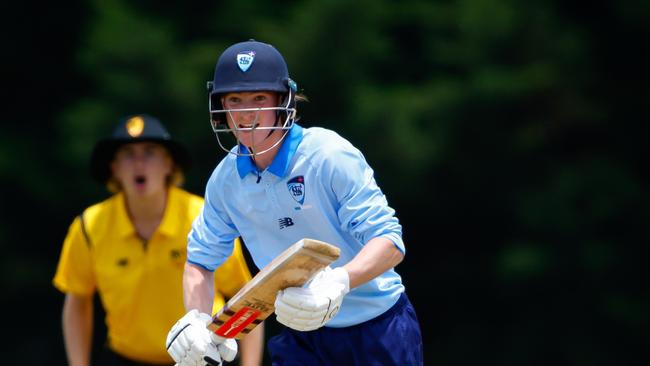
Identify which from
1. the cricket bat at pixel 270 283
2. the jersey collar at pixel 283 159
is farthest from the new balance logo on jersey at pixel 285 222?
the cricket bat at pixel 270 283

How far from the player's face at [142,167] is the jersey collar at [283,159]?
134cm

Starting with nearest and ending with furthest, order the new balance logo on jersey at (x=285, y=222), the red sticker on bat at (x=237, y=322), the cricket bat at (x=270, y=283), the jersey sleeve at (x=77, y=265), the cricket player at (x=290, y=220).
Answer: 1. the cricket bat at (x=270, y=283)
2. the red sticker on bat at (x=237, y=322)
3. the cricket player at (x=290, y=220)
4. the new balance logo on jersey at (x=285, y=222)
5. the jersey sleeve at (x=77, y=265)

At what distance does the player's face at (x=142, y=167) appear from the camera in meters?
4.79

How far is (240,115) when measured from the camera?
11.2 feet

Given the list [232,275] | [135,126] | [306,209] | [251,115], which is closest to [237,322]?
[306,209]

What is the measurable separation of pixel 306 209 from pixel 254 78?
0.37 meters

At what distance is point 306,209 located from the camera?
11.2 feet

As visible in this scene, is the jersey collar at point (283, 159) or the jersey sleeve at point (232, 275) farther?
the jersey sleeve at point (232, 275)

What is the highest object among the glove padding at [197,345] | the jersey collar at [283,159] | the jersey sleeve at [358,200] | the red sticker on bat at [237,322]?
the jersey collar at [283,159]

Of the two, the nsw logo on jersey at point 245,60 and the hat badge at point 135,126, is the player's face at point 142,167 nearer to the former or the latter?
the hat badge at point 135,126

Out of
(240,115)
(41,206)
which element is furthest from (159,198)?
(41,206)

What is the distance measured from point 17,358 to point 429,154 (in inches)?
133

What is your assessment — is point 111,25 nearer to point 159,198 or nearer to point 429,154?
point 429,154

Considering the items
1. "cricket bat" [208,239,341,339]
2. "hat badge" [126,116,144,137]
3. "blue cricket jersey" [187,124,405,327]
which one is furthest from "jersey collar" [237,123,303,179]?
"hat badge" [126,116,144,137]
